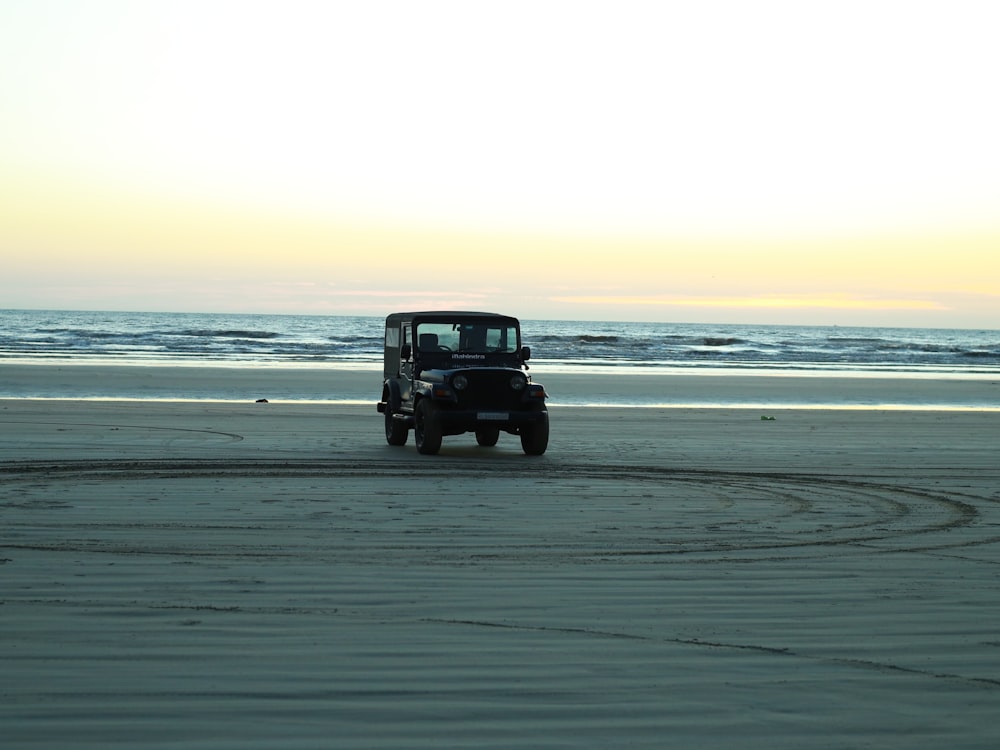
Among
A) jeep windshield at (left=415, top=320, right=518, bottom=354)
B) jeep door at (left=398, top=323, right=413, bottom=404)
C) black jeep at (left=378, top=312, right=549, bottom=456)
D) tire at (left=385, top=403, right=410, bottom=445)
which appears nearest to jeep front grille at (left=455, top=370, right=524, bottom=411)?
black jeep at (left=378, top=312, right=549, bottom=456)

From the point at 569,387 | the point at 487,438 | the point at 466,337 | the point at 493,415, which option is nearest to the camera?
the point at 493,415

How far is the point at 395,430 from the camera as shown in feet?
47.2

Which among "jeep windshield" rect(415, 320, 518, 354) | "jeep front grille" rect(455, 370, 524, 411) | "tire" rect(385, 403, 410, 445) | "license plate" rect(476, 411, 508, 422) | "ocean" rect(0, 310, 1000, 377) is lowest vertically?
"ocean" rect(0, 310, 1000, 377)

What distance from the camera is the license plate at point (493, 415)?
43.5 feet

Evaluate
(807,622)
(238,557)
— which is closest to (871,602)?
(807,622)

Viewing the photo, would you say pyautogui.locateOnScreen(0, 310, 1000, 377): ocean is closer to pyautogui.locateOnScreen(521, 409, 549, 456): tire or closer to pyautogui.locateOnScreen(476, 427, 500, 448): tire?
pyautogui.locateOnScreen(476, 427, 500, 448): tire

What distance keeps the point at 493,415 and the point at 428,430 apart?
782 millimetres

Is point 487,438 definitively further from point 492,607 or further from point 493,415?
point 492,607

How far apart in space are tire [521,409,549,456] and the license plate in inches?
11.3

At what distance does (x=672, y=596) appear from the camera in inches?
222

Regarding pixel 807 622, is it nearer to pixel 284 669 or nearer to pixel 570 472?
pixel 284 669

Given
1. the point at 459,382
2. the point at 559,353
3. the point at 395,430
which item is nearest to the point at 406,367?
the point at 395,430

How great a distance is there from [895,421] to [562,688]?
1713 centimetres

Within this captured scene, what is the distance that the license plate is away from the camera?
43.5ft
